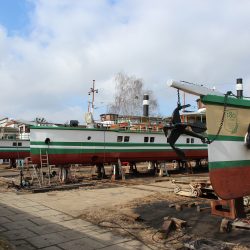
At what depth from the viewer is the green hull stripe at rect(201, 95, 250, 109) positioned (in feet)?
25.3

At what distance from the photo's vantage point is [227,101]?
800 cm

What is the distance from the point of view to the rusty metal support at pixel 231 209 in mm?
8492

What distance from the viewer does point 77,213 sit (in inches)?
418

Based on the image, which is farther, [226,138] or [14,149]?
[14,149]

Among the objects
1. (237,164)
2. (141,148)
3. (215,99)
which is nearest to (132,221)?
(237,164)

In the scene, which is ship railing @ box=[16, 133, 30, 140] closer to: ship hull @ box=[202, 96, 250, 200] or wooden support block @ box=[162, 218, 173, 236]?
wooden support block @ box=[162, 218, 173, 236]

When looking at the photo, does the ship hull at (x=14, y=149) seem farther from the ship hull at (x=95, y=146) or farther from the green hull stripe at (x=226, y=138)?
the green hull stripe at (x=226, y=138)

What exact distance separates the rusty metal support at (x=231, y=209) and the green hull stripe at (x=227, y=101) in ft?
7.02

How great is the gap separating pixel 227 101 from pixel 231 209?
2.53 m

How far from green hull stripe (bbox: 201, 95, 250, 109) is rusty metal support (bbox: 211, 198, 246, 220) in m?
2.14

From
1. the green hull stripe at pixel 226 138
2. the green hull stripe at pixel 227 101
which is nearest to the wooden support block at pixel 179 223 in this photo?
the green hull stripe at pixel 226 138

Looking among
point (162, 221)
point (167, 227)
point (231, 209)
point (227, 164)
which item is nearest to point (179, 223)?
point (167, 227)

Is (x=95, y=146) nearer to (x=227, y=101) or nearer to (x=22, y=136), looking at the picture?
(x=227, y=101)

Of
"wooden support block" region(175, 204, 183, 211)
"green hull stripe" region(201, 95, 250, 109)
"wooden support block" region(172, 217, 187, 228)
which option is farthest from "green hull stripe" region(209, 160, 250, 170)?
"wooden support block" region(175, 204, 183, 211)
